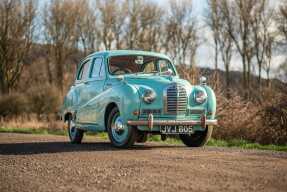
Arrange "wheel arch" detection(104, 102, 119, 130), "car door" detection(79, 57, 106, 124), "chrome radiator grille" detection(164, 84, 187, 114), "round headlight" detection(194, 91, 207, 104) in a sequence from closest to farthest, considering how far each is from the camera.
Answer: "chrome radiator grille" detection(164, 84, 187, 114)
"round headlight" detection(194, 91, 207, 104)
"wheel arch" detection(104, 102, 119, 130)
"car door" detection(79, 57, 106, 124)

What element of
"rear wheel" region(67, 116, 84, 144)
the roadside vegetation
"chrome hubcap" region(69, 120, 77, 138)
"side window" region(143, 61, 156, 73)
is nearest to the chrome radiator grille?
"side window" region(143, 61, 156, 73)

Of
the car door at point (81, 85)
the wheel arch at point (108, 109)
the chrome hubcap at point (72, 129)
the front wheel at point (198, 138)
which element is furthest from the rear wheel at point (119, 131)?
the chrome hubcap at point (72, 129)

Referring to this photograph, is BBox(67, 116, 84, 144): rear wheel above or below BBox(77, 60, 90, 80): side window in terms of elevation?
below

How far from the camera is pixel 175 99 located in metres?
11.0

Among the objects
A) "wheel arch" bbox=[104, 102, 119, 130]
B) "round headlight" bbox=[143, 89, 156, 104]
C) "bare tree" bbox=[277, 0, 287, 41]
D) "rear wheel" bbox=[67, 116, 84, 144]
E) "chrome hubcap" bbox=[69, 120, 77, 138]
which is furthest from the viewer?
"bare tree" bbox=[277, 0, 287, 41]

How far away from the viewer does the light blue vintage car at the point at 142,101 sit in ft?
35.9

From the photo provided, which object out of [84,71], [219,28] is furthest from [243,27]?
[84,71]

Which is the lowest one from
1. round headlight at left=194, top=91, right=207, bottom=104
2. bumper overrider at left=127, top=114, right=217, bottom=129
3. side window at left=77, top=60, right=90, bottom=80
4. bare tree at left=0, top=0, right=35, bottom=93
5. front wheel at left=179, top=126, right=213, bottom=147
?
front wheel at left=179, top=126, right=213, bottom=147

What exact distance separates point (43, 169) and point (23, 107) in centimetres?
3400

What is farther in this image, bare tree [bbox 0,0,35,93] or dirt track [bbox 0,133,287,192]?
bare tree [bbox 0,0,35,93]

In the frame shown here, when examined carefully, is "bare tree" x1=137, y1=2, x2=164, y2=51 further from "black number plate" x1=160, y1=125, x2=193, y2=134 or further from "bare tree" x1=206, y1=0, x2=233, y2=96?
"black number plate" x1=160, y1=125, x2=193, y2=134

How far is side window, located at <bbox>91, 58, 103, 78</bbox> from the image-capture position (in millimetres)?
12914

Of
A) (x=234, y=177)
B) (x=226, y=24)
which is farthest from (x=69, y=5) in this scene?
(x=234, y=177)

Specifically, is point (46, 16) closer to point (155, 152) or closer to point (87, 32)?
point (87, 32)
